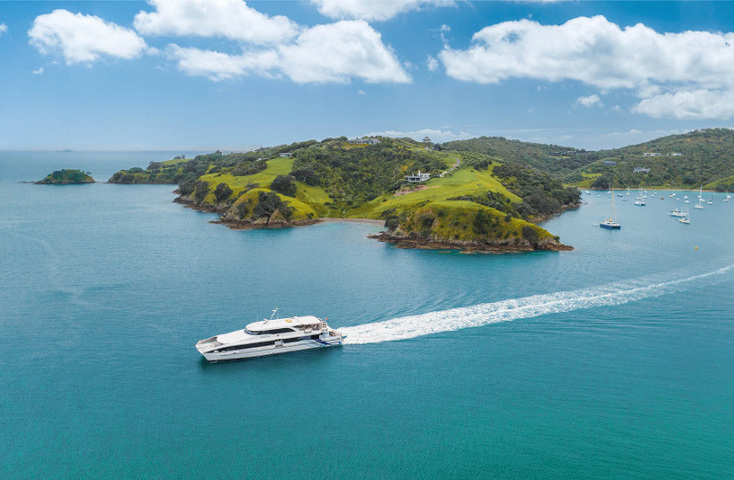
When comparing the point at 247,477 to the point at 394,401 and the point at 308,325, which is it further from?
the point at 308,325

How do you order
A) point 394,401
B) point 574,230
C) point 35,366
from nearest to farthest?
point 394,401 < point 35,366 < point 574,230

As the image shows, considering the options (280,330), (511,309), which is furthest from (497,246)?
(280,330)

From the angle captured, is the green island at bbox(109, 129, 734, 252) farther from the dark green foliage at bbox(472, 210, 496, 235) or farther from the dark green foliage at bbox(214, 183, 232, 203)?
the dark green foliage at bbox(214, 183, 232, 203)

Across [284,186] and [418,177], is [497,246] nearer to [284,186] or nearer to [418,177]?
[418,177]

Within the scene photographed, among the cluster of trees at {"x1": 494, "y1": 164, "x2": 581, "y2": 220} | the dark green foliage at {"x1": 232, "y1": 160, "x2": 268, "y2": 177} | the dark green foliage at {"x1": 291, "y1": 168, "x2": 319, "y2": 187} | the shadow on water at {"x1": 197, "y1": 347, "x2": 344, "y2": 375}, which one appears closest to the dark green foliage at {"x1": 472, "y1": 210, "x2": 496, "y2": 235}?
the cluster of trees at {"x1": 494, "y1": 164, "x2": 581, "y2": 220}

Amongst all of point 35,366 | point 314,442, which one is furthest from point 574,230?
point 35,366
